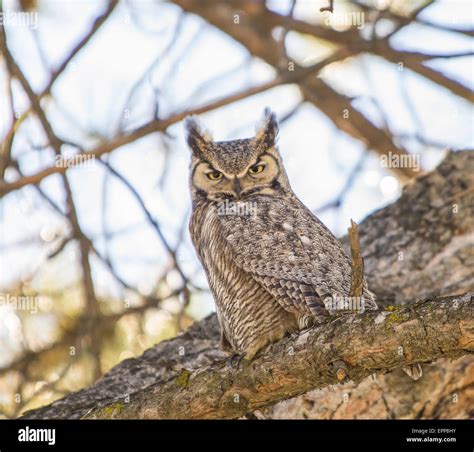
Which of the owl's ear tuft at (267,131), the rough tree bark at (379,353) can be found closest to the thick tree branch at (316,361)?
the rough tree bark at (379,353)

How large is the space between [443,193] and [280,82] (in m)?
1.25

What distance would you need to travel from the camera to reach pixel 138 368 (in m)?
3.91

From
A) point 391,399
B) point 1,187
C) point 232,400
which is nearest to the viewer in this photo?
point 232,400

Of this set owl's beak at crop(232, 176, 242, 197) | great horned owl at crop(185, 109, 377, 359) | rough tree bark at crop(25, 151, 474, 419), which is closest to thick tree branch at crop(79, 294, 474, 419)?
rough tree bark at crop(25, 151, 474, 419)

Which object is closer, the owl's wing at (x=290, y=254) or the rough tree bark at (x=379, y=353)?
the rough tree bark at (x=379, y=353)

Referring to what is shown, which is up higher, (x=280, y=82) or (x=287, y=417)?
(x=280, y=82)

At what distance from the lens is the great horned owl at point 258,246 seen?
10.6 feet

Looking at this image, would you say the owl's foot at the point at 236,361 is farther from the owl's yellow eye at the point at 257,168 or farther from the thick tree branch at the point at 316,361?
the owl's yellow eye at the point at 257,168

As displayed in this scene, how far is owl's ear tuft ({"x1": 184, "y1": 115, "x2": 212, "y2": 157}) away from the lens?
4.07m

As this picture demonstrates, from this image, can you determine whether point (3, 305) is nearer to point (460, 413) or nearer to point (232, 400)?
point (232, 400)
